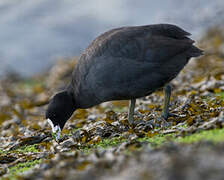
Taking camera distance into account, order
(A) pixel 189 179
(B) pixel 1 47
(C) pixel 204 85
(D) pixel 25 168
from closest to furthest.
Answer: (A) pixel 189 179 < (D) pixel 25 168 < (C) pixel 204 85 < (B) pixel 1 47

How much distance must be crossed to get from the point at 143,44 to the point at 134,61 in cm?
28

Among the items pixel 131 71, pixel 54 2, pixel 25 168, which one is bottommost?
pixel 25 168

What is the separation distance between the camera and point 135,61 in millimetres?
4781

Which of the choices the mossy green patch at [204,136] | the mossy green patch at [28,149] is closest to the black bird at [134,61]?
the mossy green patch at [28,149]

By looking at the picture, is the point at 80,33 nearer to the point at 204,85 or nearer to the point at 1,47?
the point at 1,47

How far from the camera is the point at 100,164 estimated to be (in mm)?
2676

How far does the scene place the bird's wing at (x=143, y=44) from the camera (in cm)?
479

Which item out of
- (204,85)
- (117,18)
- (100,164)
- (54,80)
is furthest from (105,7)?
(100,164)

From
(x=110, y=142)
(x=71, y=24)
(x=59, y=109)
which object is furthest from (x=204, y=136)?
(x=71, y=24)

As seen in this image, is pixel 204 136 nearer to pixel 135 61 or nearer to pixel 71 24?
pixel 135 61

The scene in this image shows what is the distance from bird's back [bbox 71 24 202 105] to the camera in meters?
4.79

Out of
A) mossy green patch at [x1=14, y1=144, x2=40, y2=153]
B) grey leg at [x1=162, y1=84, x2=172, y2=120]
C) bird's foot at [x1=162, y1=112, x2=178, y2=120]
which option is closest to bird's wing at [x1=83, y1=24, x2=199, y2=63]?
grey leg at [x1=162, y1=84, x2=172, y2=120]

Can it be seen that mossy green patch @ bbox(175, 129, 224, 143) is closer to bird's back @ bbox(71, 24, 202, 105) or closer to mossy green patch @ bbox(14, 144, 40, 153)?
bird's back @ bbox(71, 24, 202, 105)

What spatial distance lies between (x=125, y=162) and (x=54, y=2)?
30.3 metres
